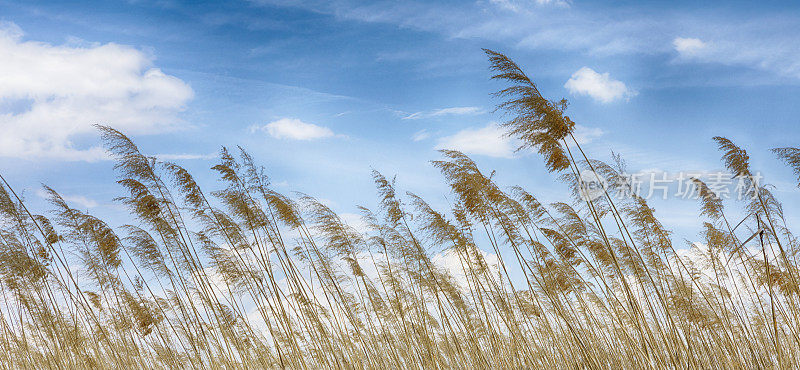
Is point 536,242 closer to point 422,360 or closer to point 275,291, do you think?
point 422,360

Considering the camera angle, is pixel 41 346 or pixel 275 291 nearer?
pixel 275 291

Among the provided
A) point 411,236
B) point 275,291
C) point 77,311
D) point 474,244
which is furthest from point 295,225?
point 77,311

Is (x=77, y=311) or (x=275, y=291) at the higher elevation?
(x=77, y=311)

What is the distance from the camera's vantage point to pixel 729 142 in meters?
5.20

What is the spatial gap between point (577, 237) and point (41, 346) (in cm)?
560

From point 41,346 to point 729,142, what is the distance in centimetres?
727

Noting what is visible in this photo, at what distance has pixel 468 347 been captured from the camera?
516 cm

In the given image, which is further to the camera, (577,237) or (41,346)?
(41,346)

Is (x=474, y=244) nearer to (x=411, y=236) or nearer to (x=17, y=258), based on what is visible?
(x=411, y=236)

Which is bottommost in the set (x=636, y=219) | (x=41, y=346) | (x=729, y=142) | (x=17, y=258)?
(x=636, y=219)

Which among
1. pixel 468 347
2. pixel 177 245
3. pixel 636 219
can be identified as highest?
pixel 177 245

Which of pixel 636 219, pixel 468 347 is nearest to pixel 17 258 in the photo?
pixel 468 347

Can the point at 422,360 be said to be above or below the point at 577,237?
below

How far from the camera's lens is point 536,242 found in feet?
16.9
